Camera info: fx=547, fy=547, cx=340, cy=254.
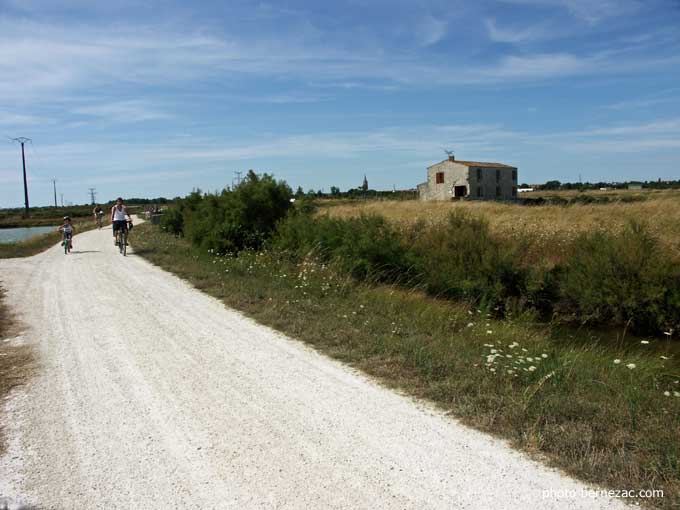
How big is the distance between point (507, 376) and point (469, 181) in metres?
60.9

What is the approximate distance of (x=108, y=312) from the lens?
32.4 feet

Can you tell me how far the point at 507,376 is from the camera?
603cm

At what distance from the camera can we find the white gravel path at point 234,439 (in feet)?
12.9

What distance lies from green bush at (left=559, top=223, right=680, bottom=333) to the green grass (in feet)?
6.78

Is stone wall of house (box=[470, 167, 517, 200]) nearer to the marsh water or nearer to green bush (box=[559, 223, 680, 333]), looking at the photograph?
the marsh water

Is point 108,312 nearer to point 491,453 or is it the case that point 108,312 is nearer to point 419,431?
point 419,431

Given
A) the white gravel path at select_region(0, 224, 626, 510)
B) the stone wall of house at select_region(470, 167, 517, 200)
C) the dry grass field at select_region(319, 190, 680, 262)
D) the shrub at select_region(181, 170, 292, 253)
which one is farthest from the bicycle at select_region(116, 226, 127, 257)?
the stone wall of house at select_region(470, 167, 517, 200)

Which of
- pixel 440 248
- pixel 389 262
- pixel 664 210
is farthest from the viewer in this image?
pixel 664 210

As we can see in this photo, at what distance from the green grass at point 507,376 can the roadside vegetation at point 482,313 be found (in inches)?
0.8

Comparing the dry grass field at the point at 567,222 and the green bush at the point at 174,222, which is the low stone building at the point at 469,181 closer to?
the dry grass field at the point at 567,222

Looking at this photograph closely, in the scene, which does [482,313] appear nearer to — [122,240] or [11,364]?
[11,364]

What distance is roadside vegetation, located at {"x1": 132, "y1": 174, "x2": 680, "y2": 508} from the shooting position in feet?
15.9

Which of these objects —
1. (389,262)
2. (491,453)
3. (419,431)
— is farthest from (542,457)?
(389,262)

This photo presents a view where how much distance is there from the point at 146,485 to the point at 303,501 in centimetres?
122
